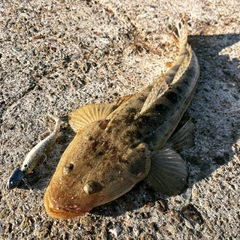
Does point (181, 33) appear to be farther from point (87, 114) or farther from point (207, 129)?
point (87, 114)

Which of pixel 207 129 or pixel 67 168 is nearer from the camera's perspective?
pixel 67 168

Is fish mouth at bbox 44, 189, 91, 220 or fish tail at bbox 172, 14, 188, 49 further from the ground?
fish tail at bbox 172, 14, 188, 49

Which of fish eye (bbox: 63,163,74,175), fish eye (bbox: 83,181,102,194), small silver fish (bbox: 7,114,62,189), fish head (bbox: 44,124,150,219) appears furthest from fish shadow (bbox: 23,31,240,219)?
fish eye (bbox: 63,163,74,175)

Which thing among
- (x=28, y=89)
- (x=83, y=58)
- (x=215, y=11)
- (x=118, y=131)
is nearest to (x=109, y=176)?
(x=118, y=131)

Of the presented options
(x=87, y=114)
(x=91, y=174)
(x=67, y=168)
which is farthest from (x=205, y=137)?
(x=67, y=168)

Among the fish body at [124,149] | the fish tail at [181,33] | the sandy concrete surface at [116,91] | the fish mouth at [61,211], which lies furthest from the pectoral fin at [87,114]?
the fish tail at [181,33]

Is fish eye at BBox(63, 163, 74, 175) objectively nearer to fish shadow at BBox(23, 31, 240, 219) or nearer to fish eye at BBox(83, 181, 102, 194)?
fish eye at BBox(83, 181, 102, 194)

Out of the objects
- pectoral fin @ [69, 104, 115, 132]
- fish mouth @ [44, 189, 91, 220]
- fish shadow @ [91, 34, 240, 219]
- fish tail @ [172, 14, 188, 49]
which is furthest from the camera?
fish tail @ [172, 14, 188, 49]

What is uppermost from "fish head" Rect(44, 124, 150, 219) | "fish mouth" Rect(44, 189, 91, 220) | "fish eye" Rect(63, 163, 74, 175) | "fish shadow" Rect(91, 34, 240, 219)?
"fish eye" Rect(63, 163, 74, 175)
